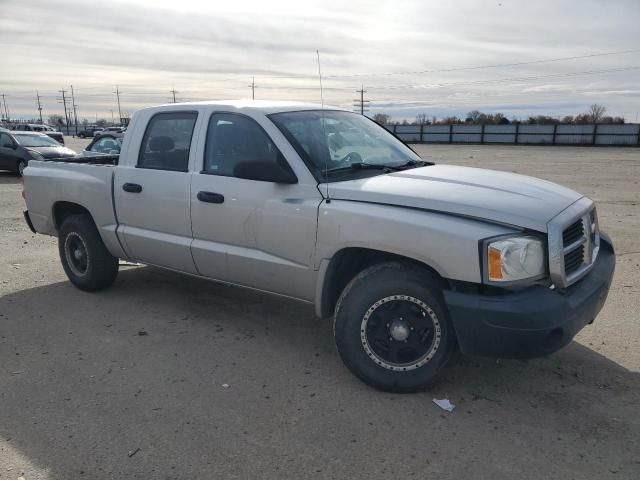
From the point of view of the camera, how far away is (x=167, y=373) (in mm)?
3801

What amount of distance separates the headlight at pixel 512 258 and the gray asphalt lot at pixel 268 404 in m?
0.88

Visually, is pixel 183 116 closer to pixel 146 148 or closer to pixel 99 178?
pixel 146 148

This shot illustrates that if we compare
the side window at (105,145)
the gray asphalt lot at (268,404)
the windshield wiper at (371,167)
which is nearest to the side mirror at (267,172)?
the windshield wiper at (371,167)

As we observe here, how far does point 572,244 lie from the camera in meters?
3.32

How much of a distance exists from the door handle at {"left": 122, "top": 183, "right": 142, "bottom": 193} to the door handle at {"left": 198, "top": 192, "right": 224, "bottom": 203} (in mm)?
777

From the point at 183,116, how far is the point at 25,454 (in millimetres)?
2823

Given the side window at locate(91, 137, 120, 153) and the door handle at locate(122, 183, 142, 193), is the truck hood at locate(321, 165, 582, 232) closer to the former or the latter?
the door handle at locate(122, 183, 142, 193)

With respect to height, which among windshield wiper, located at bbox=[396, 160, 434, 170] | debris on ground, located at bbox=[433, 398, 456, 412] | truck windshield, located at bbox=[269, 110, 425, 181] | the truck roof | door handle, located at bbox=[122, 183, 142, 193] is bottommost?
debris on ground, located at bbox=[433, 398, 456, 412]

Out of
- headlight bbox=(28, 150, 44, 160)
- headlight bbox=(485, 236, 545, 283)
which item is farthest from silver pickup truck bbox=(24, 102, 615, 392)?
headlight bbox=(28, 150, 44, 160)

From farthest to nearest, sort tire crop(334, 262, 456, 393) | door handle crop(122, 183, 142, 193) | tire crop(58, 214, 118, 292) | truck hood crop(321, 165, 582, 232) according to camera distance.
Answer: tire crop(58, 214, 118, 292) < door handle crop(122, 183, 142, 193) < tire crop(334, 262, 456, 393) < truck hood crop(321, 165, 582, 232)

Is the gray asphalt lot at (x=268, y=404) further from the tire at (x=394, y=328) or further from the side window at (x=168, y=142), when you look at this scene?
the side window at (x=168, y=142)

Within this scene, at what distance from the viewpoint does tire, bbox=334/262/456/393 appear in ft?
10.9

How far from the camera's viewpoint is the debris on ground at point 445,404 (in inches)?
131

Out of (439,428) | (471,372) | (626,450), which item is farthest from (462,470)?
(471,372)
